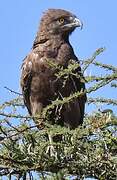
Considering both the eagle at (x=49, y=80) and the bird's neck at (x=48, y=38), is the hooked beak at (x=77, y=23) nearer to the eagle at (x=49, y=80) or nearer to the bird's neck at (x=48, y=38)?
the eagle at (x=49, y=80)

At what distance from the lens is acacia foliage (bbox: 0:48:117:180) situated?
368cm

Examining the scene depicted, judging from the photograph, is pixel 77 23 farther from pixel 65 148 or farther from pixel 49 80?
pixel 65 148

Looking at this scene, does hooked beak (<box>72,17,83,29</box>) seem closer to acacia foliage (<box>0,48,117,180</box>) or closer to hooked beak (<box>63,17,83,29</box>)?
hooked beak (<box>63,17,83,29</box>)

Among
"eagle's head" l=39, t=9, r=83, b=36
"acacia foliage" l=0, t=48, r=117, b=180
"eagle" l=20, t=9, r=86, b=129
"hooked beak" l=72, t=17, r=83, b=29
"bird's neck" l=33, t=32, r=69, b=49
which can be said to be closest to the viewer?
"acacia foliage" l=0, t=48, r=117, b=180

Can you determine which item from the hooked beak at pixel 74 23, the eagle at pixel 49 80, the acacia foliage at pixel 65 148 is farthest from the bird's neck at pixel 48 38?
the acacia foliage at pixel 65 148

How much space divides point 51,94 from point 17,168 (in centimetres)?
313

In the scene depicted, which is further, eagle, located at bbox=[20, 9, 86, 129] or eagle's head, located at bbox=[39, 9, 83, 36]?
eagle's head, located at bbox=[39, 9, 83, 36]

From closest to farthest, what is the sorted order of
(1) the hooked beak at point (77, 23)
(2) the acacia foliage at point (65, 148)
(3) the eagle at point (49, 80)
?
(2) the acacia foliage at point (65, 148)
(3) the eagle at point (49, 80)
(1) the hooked beak at point (77, 23)

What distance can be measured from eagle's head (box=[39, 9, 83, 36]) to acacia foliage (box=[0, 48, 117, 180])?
12.8 feet

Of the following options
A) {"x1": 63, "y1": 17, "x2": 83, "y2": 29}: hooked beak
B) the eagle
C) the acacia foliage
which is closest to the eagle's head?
{"x1": 63, "y1": 17, "x2": 83, "y2": 29}: hooked beak

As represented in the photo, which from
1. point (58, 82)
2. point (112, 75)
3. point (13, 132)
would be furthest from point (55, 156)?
point (58, 82)

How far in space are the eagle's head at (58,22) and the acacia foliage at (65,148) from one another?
12.8ft

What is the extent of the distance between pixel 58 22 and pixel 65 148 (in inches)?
169

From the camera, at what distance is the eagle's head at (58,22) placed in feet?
26.2
